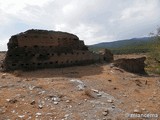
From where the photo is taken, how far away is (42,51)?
19.2 m

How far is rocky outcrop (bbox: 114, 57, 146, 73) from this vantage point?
880 inches

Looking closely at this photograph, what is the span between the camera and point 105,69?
20000 mm

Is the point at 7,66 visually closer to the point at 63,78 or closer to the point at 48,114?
the point at 63,78

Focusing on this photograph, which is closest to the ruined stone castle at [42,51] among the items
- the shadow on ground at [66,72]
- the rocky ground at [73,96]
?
the shadow on ground at [66,72]

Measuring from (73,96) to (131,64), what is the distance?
36.6 feet

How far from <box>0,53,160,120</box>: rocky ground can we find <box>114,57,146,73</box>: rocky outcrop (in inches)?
185

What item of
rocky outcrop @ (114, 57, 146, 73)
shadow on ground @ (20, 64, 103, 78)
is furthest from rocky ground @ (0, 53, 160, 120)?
rocky outcrop @ (114, 57, 146, 73)

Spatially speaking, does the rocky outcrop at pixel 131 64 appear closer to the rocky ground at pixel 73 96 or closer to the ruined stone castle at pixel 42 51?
the ruined stone castle at pixel 42 51

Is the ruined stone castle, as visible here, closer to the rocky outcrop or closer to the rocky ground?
the rocky ground

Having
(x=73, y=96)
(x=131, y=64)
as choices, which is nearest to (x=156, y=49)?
(x=131, y=64)

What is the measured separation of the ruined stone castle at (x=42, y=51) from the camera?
18344 millimetres

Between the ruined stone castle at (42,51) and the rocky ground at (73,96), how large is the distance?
1.18 metres

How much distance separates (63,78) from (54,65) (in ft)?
12.6

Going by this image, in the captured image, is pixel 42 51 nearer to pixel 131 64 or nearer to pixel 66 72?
pixel 66 72
